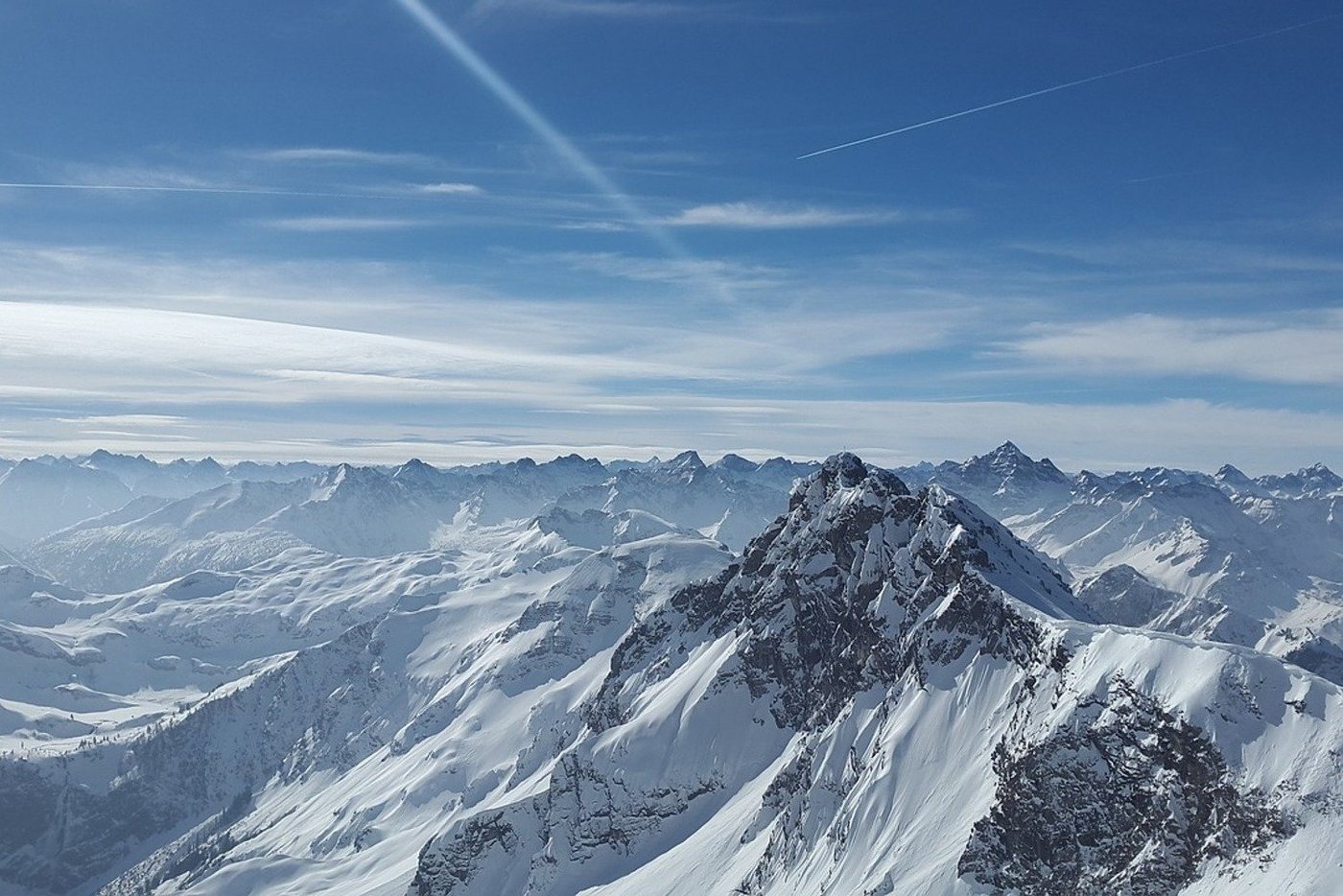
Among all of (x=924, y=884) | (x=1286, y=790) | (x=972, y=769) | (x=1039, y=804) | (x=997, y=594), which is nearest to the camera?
(x=1286, y=790)

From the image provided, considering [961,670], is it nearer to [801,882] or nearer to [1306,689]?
[801,882]

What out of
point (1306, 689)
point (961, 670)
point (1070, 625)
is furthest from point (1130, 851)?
point (961, 670)

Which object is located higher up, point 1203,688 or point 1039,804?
point 1203,688

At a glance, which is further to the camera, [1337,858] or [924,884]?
[924,884]

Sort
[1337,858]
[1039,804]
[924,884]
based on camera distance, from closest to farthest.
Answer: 1. [1337,858]
2. [1039,804]
3. [924,884]

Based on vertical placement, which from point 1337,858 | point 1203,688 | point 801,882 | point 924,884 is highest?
point 1203,688

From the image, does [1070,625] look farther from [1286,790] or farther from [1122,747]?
[1286,790]

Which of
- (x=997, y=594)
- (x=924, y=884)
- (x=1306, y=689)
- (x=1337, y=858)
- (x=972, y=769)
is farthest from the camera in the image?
(x=997, y=594)

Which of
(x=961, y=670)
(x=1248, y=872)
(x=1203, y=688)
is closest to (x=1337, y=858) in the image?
(x=1248, y=872)

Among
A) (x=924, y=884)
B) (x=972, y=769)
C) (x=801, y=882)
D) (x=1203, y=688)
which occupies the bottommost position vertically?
(x=801, y=882)
